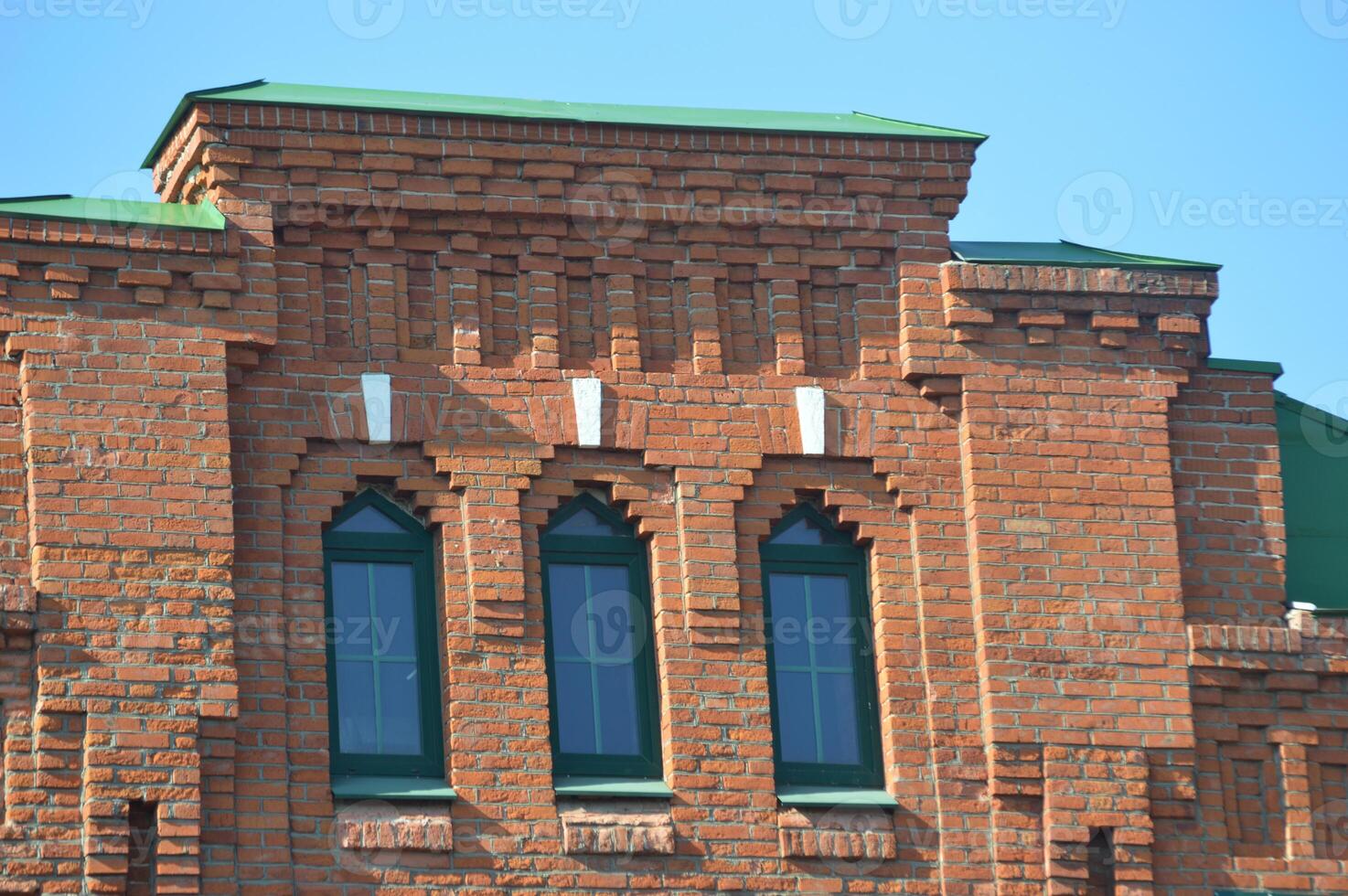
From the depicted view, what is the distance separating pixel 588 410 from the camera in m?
19.4

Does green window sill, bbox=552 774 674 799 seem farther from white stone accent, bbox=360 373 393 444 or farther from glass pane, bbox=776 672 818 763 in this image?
white stone accent, bbox=360 373 393 444

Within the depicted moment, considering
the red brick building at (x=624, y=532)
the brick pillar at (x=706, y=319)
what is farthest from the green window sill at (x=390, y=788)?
the brick pillar at (x=706, y=319)

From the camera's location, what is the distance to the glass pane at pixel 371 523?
19.0 meters

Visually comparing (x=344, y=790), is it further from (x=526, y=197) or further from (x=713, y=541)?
(x=526, y=197)

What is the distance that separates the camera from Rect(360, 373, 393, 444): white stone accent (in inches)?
750

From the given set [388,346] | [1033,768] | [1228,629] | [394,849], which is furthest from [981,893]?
[388,346]

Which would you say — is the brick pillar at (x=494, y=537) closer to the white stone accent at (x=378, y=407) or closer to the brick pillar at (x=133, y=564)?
the white stone accent at (x=378, y=407)

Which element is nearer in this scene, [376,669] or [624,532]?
[376,669]

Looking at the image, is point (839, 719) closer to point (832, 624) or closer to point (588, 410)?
point (832, 624)

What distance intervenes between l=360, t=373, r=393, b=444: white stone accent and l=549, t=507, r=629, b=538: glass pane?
1.26 m

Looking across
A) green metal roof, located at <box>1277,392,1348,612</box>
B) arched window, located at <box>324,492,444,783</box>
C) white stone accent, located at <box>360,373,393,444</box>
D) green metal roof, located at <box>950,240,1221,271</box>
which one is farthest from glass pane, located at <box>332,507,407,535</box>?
green metal roof, located at <box>1277,392,1348,612</box>

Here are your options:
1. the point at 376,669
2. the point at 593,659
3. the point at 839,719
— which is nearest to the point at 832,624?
the point at 839,719

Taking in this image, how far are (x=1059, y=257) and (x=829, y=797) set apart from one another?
4.12 meters

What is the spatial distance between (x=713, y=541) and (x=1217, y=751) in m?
3.46
